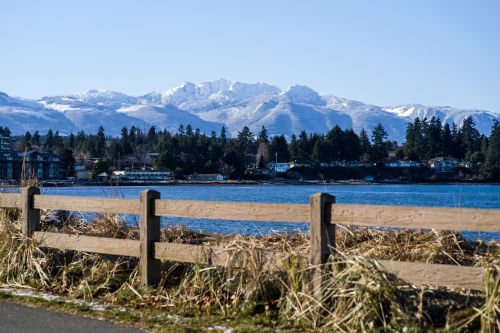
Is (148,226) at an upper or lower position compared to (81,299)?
upper

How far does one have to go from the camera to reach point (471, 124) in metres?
196

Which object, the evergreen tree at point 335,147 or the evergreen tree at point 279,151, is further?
the evergreen tree at point 279,151

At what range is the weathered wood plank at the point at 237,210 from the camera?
870 cm

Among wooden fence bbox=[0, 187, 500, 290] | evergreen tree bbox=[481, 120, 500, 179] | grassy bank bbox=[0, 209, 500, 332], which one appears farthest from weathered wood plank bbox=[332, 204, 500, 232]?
evergreen tree bbox=[481, 120, 500, 179]

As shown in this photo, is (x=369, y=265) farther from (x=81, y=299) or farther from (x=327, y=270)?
(x=81, y=299)

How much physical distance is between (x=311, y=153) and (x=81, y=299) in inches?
6444

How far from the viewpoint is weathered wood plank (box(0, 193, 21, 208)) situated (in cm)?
1175

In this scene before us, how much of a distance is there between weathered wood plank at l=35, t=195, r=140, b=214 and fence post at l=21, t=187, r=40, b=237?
14 cm

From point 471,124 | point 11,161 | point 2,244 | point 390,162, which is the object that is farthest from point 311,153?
point 2,244

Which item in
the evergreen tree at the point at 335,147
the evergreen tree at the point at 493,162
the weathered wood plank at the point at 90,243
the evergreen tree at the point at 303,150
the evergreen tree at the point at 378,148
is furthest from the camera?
the evergreen tree at the point at 378,148

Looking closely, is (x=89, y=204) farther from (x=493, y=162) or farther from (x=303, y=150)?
(x=303, y=150)

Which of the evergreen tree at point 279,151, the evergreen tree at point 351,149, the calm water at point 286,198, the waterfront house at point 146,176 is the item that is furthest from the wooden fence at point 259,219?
the evergreen tree at point 351,149

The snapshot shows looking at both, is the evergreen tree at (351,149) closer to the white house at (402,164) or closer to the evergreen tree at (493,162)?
the white house at (402,164)

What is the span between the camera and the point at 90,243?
34.7 feet
